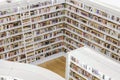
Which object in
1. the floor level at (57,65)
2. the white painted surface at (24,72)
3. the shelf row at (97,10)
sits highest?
the shelf row at (97,10)

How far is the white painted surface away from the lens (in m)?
5.46

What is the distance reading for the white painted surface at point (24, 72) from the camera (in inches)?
215

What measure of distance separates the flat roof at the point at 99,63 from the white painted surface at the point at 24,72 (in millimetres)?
1035

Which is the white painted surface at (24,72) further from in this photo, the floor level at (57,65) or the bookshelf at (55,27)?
the floor level at (57,65)

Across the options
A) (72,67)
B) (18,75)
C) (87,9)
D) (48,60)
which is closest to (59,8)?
(87,9)

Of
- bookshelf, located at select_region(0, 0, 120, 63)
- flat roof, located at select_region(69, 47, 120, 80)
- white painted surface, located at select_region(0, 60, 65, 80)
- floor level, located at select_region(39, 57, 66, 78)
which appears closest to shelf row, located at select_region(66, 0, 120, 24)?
bookshelf, located at select_region(0, 0, 120, 63)

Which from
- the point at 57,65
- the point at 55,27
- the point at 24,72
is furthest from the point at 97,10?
the point at 24,72

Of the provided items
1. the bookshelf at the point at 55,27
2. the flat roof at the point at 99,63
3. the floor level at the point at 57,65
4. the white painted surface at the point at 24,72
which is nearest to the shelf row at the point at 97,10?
the bookshelf at the point at 55,27

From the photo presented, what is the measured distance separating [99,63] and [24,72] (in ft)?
6.02

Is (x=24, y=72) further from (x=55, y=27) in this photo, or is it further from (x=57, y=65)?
(x=55, y=27)

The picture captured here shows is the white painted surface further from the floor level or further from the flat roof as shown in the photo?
the floor level

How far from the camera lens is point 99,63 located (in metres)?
6.37

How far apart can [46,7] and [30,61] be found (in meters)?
1.82

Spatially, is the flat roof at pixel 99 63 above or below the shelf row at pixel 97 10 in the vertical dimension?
below
